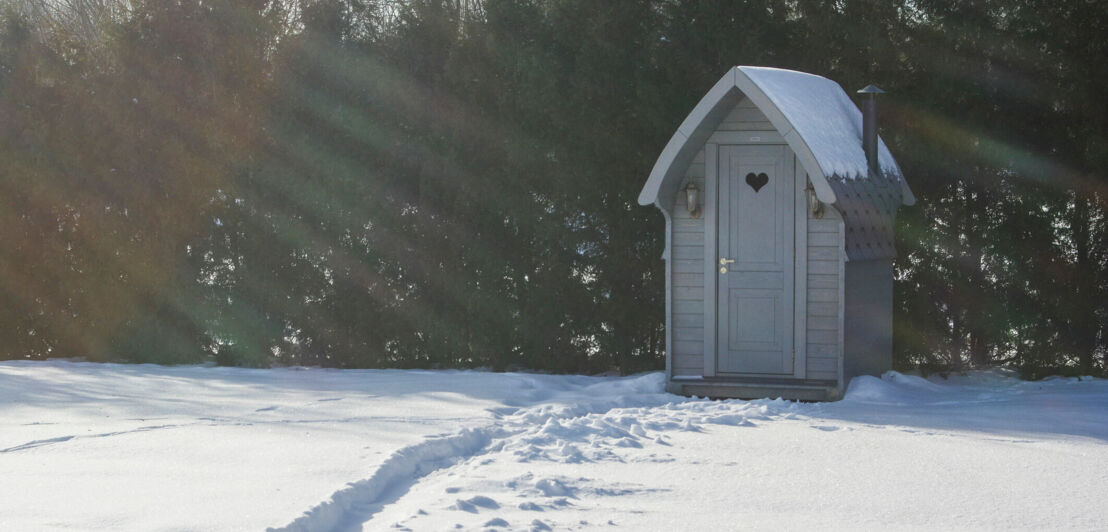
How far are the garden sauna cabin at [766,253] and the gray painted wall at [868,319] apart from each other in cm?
2

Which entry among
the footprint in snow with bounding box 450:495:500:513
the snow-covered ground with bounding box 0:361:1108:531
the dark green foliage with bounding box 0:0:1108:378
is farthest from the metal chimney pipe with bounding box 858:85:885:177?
the footprint in snow with bounding box 450:495:500:513

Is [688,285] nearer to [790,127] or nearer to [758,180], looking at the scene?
[758,180]

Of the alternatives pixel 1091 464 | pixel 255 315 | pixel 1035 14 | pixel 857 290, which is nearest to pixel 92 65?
pixel 255 315

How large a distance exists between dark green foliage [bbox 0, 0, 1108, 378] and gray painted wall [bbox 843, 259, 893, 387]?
92cm

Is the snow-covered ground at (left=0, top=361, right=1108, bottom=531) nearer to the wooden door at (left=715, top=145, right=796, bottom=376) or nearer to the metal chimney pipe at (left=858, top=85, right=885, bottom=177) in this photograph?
the wooden door at (left=715, top=145, right=796, bottom=376)

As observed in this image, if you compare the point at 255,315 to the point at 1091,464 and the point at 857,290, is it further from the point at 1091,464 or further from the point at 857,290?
the point at 1091,464

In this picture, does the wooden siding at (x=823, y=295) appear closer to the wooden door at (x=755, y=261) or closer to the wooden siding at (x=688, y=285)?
the wooden door at (x=755, y=261)

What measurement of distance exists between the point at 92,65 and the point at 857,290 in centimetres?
816

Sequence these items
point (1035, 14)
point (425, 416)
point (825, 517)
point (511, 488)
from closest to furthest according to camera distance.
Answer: point (825, 517)
point (511, 488)
point (425, 416)
point (1035, 14)

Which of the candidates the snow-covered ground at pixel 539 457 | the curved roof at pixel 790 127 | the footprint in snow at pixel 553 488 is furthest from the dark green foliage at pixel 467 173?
the footprint in snow at pixel 553 488

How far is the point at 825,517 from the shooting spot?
487 cm

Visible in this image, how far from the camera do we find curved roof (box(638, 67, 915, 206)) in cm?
826

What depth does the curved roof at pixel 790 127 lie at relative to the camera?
826 centimetres

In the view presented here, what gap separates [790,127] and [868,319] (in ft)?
6.58
